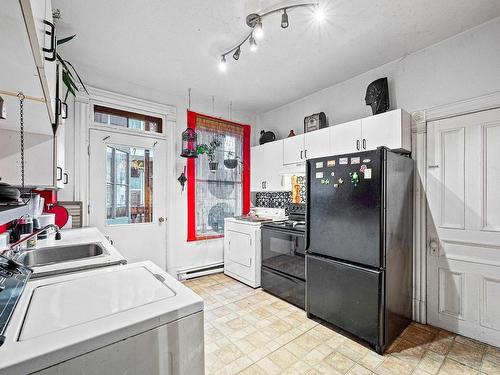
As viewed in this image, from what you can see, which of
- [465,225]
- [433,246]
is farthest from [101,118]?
[465,225]

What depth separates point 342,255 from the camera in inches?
86.4

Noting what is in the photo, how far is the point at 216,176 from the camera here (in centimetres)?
384

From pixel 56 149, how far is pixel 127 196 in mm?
1296

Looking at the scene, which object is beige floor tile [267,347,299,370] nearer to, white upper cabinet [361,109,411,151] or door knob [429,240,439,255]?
door knob [429,240,439,255]

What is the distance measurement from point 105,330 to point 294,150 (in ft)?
9.58

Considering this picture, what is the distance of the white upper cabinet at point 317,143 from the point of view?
9.53 ft

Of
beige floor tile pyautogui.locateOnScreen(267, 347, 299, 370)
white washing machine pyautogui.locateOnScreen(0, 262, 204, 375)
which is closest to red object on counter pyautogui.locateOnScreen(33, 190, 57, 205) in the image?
white washing machine pyautogui.locateOnScreen(0, 262, 204, 375)

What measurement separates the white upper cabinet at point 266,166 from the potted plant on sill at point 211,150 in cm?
61

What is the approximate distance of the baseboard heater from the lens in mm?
3486

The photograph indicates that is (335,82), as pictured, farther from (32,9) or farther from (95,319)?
(95,319)

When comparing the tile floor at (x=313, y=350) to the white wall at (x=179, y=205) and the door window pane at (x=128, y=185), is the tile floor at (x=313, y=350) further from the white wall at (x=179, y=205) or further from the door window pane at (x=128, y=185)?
the door window pane at (x=128, y=185)

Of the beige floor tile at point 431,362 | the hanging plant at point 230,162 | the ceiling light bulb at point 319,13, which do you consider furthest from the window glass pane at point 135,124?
the beige floor tile at point 431,362

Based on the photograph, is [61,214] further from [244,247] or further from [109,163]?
[244,247]

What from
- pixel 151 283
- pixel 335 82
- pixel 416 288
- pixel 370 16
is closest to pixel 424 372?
pixel 416 288
